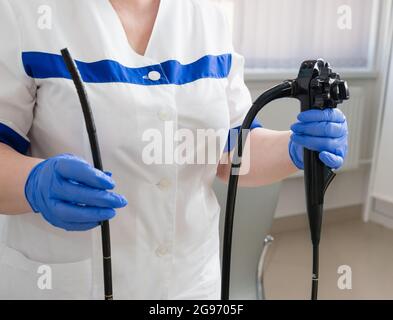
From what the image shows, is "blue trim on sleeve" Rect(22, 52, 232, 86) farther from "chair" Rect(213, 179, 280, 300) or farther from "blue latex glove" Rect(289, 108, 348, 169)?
"chair" Rect(213, 179, 280, 300)

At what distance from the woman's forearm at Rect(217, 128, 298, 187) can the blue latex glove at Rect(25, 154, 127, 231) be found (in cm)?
37

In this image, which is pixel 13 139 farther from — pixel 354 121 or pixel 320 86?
pixel 354 121

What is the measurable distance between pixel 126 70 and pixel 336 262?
6.58 ft

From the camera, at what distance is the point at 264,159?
0.89m

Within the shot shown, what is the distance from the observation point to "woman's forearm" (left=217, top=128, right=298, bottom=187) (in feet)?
2.82

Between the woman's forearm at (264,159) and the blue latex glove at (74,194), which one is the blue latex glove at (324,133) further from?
the blue latex glove at (74,194)

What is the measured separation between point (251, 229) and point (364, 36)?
2215mm

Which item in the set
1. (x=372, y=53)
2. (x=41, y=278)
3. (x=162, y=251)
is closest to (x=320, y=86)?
(x=162, y=251)

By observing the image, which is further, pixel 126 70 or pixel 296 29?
pixel 296 29

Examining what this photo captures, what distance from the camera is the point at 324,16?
2.65m

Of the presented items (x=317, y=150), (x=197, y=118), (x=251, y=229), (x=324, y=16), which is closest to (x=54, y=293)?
(x=197, y=118)

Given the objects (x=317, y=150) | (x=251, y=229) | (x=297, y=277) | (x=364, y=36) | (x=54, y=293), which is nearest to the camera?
(x=317, y=150)

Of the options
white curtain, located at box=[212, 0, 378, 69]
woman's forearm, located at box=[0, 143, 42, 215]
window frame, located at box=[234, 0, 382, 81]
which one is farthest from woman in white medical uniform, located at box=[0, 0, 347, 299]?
window frame, located at box=[234, 0, 382, 81]

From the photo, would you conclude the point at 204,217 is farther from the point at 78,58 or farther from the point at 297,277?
the point at 297,277
